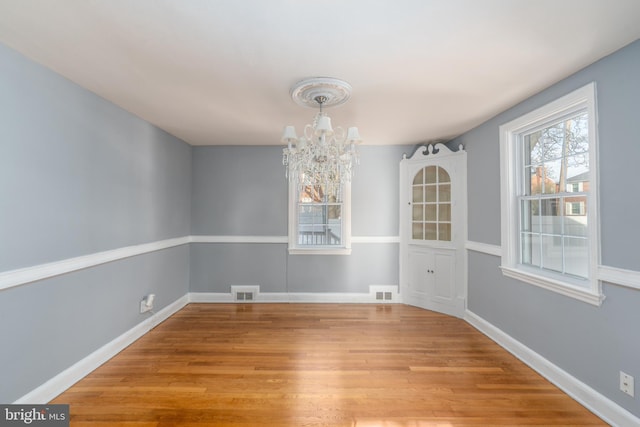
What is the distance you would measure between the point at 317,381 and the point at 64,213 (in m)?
2.37

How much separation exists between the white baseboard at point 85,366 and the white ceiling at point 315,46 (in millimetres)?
2260

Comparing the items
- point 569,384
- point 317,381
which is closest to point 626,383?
point 569,384

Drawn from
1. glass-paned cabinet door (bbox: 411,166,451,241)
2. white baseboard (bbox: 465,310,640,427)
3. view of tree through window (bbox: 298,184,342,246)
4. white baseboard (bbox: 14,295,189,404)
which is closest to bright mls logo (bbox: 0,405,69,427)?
white baseboard (bbox: 14,295,189,404)

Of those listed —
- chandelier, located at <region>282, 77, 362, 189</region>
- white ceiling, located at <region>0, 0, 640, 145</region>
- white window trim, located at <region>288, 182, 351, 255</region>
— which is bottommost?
white window trim, located at <region>288, 182, 351, 255</region>

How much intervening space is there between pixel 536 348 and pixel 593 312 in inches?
26.5

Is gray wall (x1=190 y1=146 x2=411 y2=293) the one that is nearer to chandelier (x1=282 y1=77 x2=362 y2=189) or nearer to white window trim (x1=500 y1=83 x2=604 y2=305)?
white window trim (x1=500 y1=83 x2=604 y2=305)

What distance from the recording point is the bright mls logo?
5.36ft

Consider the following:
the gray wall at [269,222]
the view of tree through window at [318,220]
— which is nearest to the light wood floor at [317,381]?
the gray wall at [269,222]

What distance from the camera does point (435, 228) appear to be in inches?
151

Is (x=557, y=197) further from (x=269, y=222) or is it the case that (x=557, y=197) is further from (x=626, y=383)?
(x=269, y=222)

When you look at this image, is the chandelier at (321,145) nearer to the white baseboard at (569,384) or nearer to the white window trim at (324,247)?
the white window trim at (324,247)

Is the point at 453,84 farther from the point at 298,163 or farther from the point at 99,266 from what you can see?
the point at 99,266

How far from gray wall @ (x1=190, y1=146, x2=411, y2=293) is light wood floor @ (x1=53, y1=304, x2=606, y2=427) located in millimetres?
937

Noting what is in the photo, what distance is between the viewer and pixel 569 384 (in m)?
2.04
